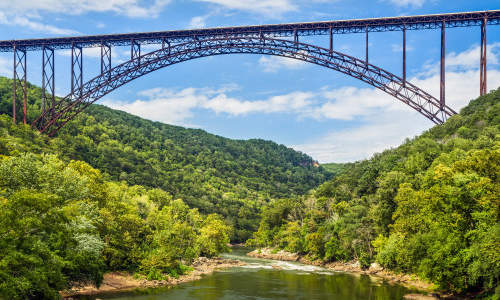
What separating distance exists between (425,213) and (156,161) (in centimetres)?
10546

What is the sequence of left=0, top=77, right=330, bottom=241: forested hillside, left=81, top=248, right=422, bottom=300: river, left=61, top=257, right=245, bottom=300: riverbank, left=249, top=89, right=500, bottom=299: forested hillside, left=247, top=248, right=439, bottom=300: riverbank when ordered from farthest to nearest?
left=0, top=77, right=330, bottom=241: forested hillside, left=247, top=248, right=439, bottom=300: riverbank, left=81, top=248, right=422, bottom=300: river, left=61, top=257, right=245, bottom=300: riverbank, left=249, top=89, right=500, bottom=299: forested hillside

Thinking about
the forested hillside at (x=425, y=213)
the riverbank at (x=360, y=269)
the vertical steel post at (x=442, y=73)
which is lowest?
the riverbank at (x=360, y=269)

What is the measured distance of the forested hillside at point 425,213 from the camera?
32500mm

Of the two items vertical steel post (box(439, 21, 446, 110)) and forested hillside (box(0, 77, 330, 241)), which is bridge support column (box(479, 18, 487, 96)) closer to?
vertical steel post (box(439, 21, 446, 110))

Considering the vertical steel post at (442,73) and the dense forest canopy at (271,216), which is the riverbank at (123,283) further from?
the vertical steel post at (442,73)

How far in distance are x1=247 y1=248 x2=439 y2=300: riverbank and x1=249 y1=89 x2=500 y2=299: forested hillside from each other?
109 centimetres

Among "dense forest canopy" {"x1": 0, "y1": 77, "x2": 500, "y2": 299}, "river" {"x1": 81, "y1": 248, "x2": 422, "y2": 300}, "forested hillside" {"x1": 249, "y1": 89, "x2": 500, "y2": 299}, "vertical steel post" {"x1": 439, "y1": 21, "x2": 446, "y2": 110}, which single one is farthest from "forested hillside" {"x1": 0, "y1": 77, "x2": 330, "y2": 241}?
"vertical steel post" {"x1": 439, "y1": 21, "x2": 446, "y2": 110}

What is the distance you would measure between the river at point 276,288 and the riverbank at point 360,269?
166 cm

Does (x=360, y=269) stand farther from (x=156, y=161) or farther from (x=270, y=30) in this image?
(x=156, y=161)

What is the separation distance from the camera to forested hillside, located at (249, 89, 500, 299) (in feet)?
107

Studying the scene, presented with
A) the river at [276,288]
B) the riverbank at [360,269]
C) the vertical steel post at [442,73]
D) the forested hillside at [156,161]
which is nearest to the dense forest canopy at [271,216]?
the forested hillside at [156,161]

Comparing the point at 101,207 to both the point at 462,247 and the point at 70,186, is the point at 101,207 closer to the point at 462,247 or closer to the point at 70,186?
the point at 70,186

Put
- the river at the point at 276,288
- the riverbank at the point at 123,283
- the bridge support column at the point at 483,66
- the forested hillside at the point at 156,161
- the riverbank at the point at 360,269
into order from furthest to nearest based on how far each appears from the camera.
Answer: the forested hillside at the point at 156,161 → the bridge support column at the point at 483,66 → the riverbank at the point at 360,269 → the river at the point at 276,288 → the riverbank at the point at 123,283

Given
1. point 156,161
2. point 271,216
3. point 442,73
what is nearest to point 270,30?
point 442,73
